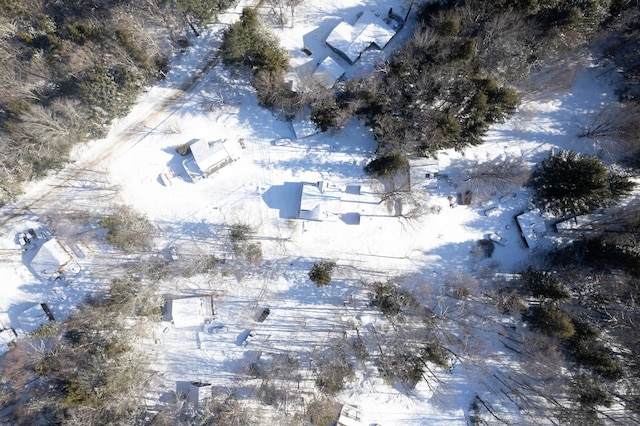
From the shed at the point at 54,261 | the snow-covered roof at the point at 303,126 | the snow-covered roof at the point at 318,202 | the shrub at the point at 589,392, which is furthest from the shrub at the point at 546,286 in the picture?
the shed at the point at 54,261

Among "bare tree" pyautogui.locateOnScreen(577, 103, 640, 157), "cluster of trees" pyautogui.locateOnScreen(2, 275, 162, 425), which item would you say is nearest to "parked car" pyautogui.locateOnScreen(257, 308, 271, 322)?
"cluster of trees" pyautogui.locateOnScreen(2, 275, 162, 425)

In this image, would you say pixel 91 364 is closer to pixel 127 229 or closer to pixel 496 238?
pixel 127 229

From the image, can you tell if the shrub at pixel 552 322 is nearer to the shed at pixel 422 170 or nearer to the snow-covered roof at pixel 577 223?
the snow-covered roof at pixel 577 223

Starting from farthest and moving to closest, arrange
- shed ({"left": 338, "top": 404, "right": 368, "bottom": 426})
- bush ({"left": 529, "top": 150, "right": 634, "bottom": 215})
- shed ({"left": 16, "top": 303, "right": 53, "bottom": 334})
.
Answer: shed ({"left": 16, "top": 303, "right": 53, "bottom": 334}) < shed ({"left": 338, "top": 404, "right": 368, "bottom": 426}) < bush ({"left": 529, "top": 150, "right": 634, "bottom": 215})

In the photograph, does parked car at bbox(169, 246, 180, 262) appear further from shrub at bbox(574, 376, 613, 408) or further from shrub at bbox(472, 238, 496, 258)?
shrub at bbox(574, 376, 613, 408)

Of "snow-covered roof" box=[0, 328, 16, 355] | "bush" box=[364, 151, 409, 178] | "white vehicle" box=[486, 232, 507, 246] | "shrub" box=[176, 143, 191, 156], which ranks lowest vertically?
"snow-covered roof" box=[0, 328, 16, 355]

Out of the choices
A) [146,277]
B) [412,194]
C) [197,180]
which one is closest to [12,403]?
[146,277]

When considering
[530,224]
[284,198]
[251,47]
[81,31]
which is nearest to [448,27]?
[251,47]

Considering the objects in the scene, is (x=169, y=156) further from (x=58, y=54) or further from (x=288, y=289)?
(x=288, y=289)
